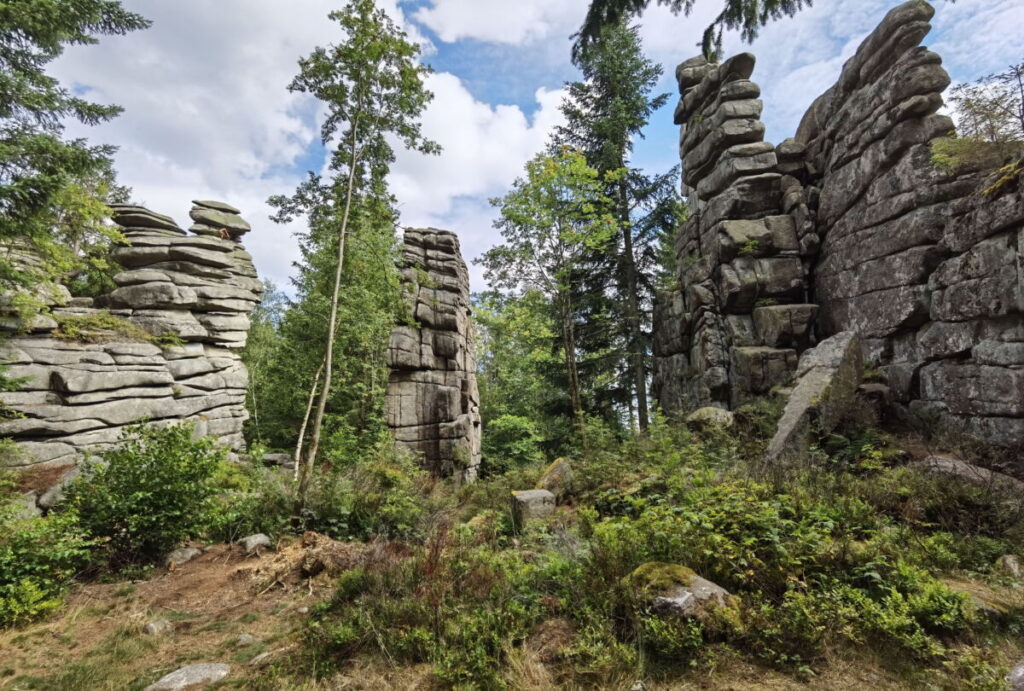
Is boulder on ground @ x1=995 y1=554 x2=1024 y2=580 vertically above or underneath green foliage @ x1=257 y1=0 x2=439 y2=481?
underneath

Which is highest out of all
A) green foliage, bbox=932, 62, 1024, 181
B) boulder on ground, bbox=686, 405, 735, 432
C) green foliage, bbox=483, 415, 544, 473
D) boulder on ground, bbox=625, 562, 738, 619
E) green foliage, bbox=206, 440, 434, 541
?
green foliage, bbox=932, 62, 1024, 181

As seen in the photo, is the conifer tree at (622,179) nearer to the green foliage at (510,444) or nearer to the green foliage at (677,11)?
the green foliage at (510,444)

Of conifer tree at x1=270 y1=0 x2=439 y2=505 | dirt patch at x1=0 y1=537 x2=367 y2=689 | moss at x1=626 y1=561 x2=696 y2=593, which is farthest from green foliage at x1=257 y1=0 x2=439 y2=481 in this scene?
moss at x1=626 y1=561 x2=696 y2=593

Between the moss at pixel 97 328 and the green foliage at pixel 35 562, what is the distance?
7.54 meters

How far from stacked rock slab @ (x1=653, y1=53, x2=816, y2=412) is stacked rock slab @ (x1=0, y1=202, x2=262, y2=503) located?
50.9ft

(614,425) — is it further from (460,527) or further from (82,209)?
(82,209)

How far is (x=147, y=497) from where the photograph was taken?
5.28 m

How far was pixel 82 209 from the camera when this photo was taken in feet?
35.2

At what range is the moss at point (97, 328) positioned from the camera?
33.5 ft

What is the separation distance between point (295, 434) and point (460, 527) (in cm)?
1275

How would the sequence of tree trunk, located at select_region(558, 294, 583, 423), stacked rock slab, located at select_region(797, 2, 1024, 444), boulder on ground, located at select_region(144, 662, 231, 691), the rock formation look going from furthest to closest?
tree trunk, located at select_region(558, 294, 583, 423) → the rock formation → stacked rock slab, located at select_region(797, 2, 1024, 444) → boulder on ground, located at select_region(144, 662, 231, 691)

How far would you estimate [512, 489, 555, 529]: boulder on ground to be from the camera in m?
6.87

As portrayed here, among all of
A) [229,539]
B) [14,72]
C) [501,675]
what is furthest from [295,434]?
[501,675]

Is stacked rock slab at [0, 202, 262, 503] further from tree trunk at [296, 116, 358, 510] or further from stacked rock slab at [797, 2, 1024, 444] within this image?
stacked rock slab at [797, 2, 1024, 444]
